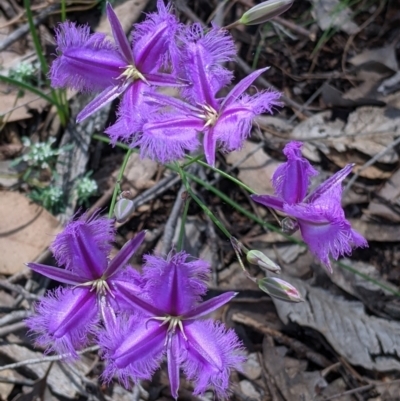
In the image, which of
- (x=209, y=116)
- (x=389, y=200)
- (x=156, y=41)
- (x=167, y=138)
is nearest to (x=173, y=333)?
(x=167, y=138)

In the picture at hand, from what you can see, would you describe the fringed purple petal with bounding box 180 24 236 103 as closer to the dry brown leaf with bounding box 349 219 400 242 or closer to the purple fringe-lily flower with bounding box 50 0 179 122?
the purple fringe-lily flower with bounding box 50 0 179 122

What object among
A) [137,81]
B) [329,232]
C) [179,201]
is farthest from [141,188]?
[329,232]

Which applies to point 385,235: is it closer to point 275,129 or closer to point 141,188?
point 275,129

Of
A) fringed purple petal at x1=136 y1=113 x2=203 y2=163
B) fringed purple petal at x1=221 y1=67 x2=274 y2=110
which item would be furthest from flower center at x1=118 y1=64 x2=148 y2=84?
fringed purple petal at x1=221 y1=67 x2=274 y2=110

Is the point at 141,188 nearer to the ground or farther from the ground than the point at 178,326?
nearer to the ground

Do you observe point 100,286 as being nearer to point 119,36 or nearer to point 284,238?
point 119,36

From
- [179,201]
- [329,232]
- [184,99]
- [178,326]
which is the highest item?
[184,99]
